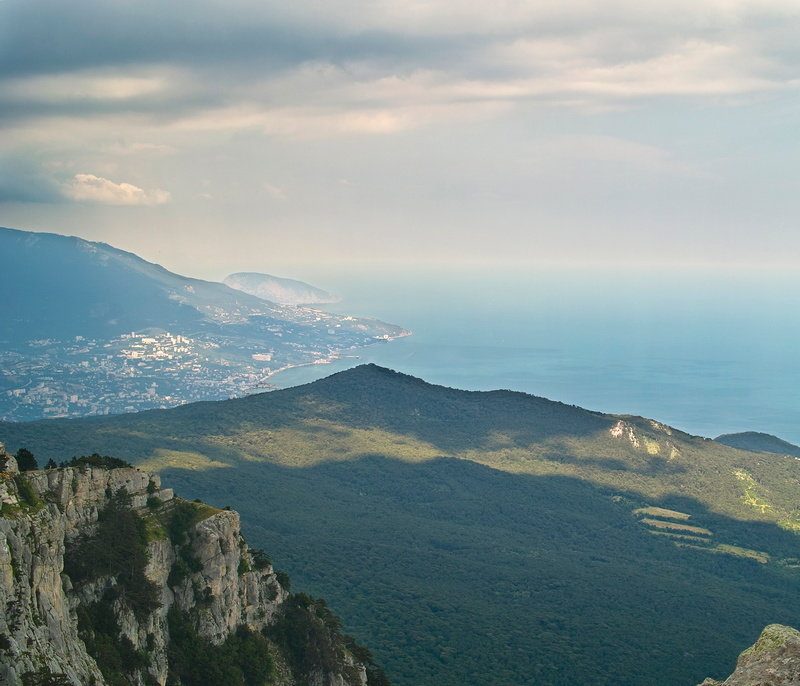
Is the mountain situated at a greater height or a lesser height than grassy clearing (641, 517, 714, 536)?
greater

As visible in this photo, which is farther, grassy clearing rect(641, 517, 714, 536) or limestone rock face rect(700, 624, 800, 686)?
grassy clearing rect(641, 517, 714, 536)

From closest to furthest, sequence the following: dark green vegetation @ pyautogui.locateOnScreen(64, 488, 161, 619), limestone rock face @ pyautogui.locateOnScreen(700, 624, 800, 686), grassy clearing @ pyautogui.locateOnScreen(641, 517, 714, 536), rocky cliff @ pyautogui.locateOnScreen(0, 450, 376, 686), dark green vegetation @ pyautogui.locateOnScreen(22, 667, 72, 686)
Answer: limestone rock face @ pyautogui.locateOnScreen(700, 624, 800, 686), dark green vegetation @ pyautogui.locateOnScreen(22, 667, 72, 686), rocky cliff @ pyautogui.locateOnScreen(0, 450, 376, 686), dark green vegetation @ pyautogui.locateOnScreen(64, 488, 161, 619), grassy clearing @ pyautogui.locateOnScreen(641, 517, 714, 536)

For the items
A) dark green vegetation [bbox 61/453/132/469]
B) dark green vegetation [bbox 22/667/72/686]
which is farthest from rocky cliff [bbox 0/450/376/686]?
dark green vegetation [bbox 61/453/132/469]

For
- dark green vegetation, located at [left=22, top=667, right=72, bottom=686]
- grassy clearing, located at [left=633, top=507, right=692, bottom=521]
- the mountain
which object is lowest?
dark green vegetation, located at [left=22, top=667, right=72, bottom=686]

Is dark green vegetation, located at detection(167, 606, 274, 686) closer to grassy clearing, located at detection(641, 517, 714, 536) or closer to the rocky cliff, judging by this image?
the rocky cliff

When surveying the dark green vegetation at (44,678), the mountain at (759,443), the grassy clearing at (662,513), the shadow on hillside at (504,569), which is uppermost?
the mountain at (759,443)

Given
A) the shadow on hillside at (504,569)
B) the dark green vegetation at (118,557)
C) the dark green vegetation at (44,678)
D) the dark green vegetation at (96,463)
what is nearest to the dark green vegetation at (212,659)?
Result: the dark green vegetation at (118,557)

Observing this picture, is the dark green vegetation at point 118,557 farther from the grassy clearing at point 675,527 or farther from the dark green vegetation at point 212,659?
the grassy clearing at point 675,527
